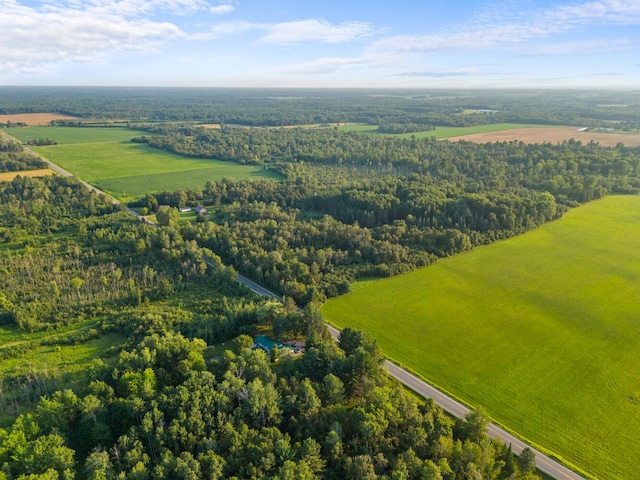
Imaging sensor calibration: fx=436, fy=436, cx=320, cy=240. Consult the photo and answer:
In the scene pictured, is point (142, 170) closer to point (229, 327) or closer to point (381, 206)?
point (381, 206)

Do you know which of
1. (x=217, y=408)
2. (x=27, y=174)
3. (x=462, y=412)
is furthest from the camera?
(x=27, y=174)

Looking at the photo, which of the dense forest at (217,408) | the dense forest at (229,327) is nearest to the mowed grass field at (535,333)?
the dense forest at (229,327)

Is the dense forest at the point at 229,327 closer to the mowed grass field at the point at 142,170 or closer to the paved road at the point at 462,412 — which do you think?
the paved road at the point at 462,412

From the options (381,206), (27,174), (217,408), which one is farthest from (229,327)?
(27,174)

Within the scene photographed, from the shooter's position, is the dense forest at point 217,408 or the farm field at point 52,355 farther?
the farm field at point 52,355

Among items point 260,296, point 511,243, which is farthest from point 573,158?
point 260,296
